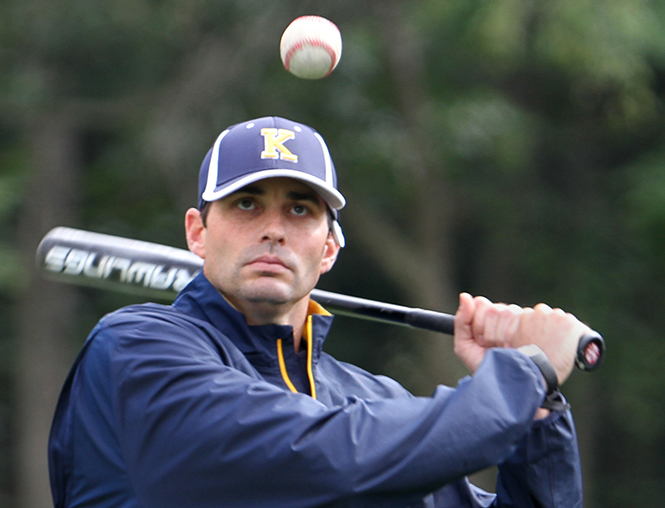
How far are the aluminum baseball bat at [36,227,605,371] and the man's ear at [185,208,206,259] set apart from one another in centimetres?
61

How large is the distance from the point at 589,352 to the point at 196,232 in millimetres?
1090

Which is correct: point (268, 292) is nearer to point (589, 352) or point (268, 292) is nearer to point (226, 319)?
point (226, 319)

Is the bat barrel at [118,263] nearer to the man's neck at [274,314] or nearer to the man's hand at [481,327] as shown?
the man's neck at [274,314]

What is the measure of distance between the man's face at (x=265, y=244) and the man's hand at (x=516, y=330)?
0.46 m

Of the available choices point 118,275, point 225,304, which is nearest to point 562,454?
point 225,304

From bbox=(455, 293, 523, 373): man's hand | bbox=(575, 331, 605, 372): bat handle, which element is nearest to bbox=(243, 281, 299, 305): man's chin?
bbox=(455, 293, 523, 373): man's hand

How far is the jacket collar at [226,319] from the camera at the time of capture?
230 cm

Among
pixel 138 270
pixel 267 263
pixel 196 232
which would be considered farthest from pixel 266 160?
pixel 138 270

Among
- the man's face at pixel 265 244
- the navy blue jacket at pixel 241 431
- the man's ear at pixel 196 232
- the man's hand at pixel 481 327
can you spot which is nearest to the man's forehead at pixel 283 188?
the man's face at pixel 265 244

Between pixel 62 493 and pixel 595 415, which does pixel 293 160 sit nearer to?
pixel 62 493

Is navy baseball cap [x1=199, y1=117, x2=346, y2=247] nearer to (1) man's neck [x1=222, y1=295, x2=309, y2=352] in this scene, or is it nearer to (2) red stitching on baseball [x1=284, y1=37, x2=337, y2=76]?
(1) man's neck [x1=222, y1=295, x2=309, y2=352]

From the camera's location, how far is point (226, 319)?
231cm

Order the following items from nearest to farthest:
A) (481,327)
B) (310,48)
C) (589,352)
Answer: (589,352)
(481,327)
(310,48)

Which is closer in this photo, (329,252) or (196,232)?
(196,232)
